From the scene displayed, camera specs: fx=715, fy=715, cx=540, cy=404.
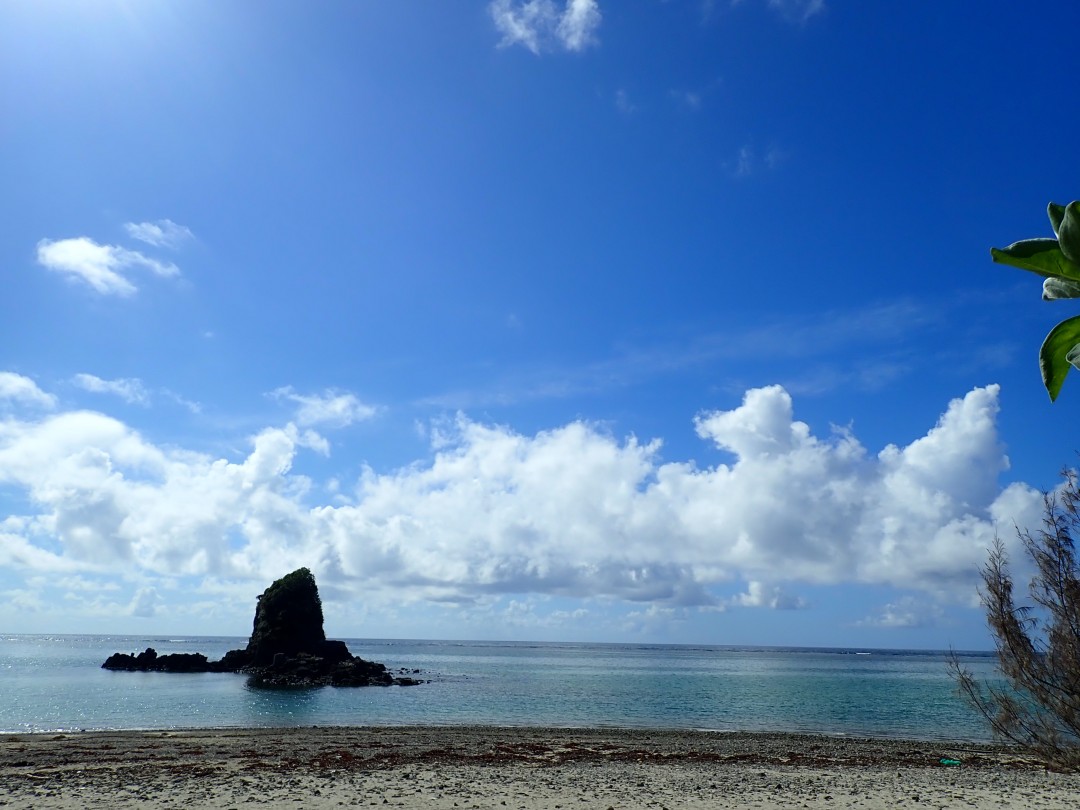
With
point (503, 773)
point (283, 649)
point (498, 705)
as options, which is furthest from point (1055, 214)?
point (283, 649)

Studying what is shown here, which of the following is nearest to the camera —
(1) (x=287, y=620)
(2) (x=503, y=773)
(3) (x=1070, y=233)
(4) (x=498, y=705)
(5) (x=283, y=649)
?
(3) (x=1070, y=233)

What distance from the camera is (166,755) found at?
27703 millimetres

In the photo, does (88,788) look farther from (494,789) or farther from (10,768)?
(494,789)

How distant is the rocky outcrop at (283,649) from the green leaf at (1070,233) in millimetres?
100077

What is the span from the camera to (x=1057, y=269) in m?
2.55

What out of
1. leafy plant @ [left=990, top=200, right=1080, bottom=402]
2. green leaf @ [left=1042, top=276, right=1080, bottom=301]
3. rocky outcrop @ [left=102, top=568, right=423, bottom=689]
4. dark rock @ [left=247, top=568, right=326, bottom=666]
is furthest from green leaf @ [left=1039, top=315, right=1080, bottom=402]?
dark rock @ [left=247, top=568, right=326, bottom=666]

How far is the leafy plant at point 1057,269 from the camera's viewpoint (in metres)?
2.40

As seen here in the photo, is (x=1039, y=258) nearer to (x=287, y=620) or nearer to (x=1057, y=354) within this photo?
(x=1057, y=354)

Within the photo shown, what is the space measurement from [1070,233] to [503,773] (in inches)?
972

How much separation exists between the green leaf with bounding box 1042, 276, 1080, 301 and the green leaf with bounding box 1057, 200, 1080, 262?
6.4 inches

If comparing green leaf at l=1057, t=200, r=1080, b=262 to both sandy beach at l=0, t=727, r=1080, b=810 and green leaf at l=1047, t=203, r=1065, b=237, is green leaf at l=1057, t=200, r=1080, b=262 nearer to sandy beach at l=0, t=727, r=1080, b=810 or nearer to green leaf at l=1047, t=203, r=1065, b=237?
green leaf at l=1047, t=203, r=1065, b=237

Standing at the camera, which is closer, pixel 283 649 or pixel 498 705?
pixel 498 705


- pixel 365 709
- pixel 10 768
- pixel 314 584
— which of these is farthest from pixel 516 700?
pixel 314 584

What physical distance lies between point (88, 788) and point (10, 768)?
6.69 m
